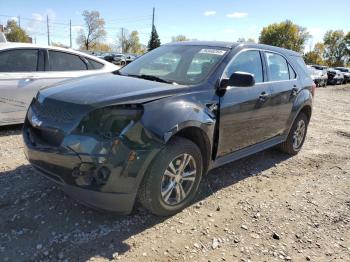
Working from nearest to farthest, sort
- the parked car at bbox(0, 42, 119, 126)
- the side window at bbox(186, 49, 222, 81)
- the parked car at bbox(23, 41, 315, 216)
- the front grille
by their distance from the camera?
A: 1. the parked car at bbox(23, 41, 315, 216)
2. the front grille
3. the side window at bbox(186, 49, 222, 81)
4. the parked car at bbox(0, 42, 119, 126)

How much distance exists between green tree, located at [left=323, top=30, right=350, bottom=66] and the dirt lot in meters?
96.1

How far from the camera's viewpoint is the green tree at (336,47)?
8962 centimetres

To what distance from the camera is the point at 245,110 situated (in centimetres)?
422

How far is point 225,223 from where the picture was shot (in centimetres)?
360

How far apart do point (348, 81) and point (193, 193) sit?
119 ft

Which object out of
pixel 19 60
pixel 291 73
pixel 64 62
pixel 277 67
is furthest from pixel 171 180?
pixel 64 62

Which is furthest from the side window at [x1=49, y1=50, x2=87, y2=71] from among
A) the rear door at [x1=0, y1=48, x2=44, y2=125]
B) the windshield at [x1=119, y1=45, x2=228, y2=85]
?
the windshield at [x1=119, y1=45, x2=228, y2=85]

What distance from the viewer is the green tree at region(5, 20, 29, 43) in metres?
73.9

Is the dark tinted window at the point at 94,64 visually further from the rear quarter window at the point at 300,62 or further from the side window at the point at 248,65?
the rear quarter window at the point at 300,62

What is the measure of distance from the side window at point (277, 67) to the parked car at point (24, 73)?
3593 millimetres

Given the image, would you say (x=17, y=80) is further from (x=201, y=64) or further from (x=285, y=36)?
(x=285, y=36)

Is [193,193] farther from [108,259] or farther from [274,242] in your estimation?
[108,259]

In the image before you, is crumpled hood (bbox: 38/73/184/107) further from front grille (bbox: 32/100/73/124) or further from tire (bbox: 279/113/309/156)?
tire (bbox: 279/113/309/156)

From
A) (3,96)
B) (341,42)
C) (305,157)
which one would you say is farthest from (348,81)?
(341,42)
